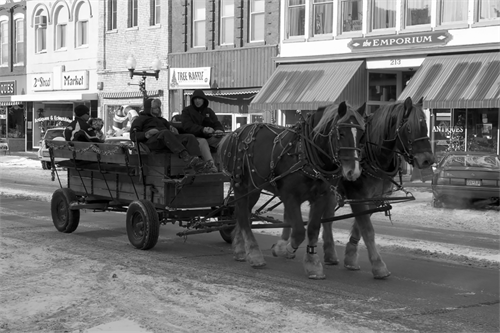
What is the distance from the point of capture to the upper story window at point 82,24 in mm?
36812

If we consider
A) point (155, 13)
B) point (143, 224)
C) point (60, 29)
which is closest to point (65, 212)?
point (143, 224)

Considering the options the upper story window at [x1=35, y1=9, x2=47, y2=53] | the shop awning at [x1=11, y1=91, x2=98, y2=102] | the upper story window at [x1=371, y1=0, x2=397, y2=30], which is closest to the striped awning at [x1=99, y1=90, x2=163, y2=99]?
the shop awning at [x1=11, y1=91, x2=98, y2=102]

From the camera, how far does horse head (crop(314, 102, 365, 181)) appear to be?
786 centimetres

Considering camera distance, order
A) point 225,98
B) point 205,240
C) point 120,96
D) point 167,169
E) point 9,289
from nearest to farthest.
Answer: point 9,289
point 167,169
point 205,240
point 225,98
point 120,96

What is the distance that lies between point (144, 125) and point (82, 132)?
6.26ft

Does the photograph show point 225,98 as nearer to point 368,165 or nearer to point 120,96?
point 120,96

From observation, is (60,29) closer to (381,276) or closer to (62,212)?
(62,212)

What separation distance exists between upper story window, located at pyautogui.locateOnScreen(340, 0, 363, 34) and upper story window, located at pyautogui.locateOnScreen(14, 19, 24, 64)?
881 inches

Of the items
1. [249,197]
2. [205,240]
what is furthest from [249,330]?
[205,240]

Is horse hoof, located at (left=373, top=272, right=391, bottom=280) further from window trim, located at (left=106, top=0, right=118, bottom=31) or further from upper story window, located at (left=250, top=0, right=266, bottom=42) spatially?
window trim, located at (left=106, top=0, right=118, bottom=31)

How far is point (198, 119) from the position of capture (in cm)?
1072

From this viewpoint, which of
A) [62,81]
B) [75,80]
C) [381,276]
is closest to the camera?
[381,276]

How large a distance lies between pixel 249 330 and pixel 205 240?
212 inches

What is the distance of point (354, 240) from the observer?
9.02 m
